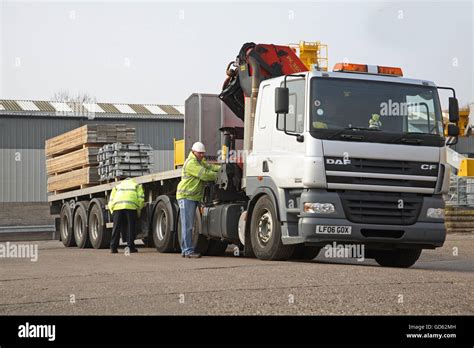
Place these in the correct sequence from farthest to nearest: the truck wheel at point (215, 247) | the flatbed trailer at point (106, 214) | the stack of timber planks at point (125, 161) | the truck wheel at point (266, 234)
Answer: the stack of timber planks at point (125, 161)
the flatbed trailer at point (106, 214)
the truck wheel at point (215, 247)
the truck wheel at point (266, 234)

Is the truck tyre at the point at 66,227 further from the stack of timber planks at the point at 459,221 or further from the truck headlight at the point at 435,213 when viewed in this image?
the truck headlight at the point at 435,213

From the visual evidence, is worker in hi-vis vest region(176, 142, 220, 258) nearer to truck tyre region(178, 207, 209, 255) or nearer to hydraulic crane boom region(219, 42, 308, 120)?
truck tyre region(178, 207, 209, 255)

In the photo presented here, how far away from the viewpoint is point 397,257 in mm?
14797

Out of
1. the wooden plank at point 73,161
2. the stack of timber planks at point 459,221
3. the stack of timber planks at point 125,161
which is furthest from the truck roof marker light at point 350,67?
the stack of timber planks at point 459,221

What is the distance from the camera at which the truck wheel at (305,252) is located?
47.4ft

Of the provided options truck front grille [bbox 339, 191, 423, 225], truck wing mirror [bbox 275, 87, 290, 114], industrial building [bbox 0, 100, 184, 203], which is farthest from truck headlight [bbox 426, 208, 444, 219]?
industrial building [bbox 0, 100, 184, 203]

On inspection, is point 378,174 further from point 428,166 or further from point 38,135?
point 38,135

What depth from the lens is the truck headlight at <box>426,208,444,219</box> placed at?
13.5 meters

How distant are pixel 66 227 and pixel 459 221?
38.7 ft

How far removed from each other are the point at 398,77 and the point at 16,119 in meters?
36.1

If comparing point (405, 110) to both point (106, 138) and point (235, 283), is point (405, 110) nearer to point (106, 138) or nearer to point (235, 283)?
point (235, 283)

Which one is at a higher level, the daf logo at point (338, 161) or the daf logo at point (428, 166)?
the daf logo at point (338, 161)

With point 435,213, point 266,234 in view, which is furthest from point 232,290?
point 435,213

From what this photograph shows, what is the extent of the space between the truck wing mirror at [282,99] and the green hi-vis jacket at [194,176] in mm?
3217
